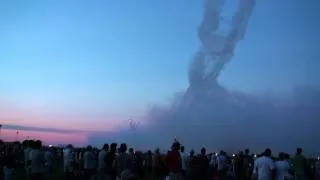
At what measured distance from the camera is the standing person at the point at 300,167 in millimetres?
18141

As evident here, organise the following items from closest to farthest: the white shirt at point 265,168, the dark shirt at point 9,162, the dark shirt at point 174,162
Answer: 1. the white shirt at point 265,168
2. the dark shirt at point 174,162
3. the dark shirt at point 9,162

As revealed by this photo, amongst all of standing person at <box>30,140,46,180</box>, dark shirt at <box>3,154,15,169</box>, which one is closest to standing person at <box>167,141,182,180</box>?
standing person at <box>30,140,46,180</box>

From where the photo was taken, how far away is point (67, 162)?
22938mm

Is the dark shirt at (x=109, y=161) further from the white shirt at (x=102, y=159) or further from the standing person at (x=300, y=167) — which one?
the standing person at (x=300, y=167)

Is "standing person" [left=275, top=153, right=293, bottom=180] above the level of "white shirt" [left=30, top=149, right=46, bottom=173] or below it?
below

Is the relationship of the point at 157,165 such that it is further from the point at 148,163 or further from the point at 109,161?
the point at 148,163

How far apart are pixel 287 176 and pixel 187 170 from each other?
4.76 meters

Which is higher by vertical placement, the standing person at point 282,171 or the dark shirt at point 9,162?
the dark shirt at point 9,162

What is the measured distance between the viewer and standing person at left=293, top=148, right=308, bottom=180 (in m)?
18.1

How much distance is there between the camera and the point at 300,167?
59.5ft

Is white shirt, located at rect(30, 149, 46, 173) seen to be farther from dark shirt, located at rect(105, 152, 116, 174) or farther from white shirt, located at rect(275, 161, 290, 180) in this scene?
white shirt, located at rect(275, 161, 290, 180)

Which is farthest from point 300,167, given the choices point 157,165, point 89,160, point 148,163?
point 148,163

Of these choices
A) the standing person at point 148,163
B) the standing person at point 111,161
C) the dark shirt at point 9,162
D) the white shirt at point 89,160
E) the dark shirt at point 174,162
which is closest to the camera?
the dark shirt at point 174,162

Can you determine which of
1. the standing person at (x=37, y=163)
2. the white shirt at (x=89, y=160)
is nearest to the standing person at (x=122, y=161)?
the standing person at (x=37, y=163)
